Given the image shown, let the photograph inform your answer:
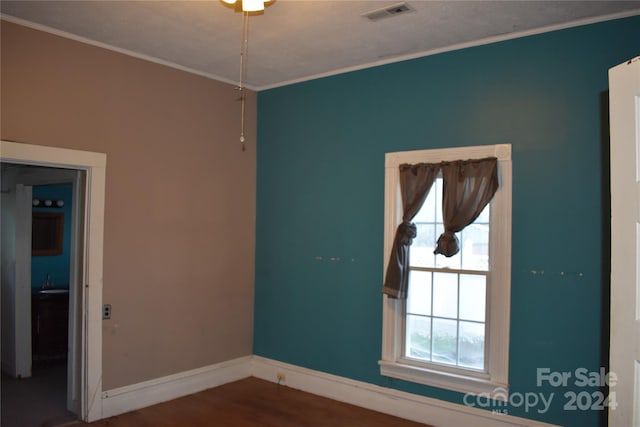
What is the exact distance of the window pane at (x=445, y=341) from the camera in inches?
158

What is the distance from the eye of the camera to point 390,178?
434 cm

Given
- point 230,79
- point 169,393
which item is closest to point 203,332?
point 169,393

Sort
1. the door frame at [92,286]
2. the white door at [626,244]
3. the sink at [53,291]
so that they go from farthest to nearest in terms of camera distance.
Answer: the sink at [53,291], the door frame at [92,286], the white door at [626,244]

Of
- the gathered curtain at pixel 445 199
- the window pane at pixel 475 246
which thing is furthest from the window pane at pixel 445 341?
the window pane at pixel 475 246

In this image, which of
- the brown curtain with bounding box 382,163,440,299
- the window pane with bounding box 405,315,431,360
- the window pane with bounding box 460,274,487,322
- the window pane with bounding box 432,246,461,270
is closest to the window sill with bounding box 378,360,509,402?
the window pane with bounding box 405,315,431,360

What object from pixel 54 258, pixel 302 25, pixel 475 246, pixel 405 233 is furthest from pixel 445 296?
pixel 54 258

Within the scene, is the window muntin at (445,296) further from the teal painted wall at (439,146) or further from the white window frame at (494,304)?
the teal painted wall at (439,146)

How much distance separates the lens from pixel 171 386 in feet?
14.9

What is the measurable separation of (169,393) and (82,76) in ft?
9.31

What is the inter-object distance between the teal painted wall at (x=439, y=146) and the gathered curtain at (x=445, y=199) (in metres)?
0.21

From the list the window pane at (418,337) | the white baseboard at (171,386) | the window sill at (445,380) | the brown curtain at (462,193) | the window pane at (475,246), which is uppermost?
the brown curtain at (462,193)

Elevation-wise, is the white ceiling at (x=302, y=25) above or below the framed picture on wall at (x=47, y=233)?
above

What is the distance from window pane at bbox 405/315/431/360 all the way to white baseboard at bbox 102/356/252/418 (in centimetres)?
187

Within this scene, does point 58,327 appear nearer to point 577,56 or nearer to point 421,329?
point 421,329
